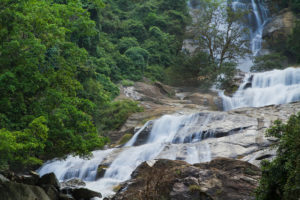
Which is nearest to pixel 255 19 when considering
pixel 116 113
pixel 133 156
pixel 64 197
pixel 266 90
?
pixel 266 90

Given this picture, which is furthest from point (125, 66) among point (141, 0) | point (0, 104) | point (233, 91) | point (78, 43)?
point (0, 104)

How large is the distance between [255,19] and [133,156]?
37.4 meters

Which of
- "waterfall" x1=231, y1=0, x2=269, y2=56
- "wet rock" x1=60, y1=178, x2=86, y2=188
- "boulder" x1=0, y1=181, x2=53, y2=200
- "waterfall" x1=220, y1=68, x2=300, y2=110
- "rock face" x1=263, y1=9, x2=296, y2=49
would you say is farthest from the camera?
"waterfall" x1=231, y1=0, x2=269, y2=56

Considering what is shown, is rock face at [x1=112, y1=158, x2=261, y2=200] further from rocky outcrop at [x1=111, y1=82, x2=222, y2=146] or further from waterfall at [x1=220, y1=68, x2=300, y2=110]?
waterfall at [x1=220, y1=68, x2=300, y2=110]

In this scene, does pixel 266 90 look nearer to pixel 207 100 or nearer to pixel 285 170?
pixel 207 100

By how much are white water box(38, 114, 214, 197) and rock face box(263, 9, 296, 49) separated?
80.8 ft


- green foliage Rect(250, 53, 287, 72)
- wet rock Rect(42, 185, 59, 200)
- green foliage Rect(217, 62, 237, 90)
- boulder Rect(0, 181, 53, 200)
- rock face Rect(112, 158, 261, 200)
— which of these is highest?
green foliage Rect(250, 53, 287, 72)

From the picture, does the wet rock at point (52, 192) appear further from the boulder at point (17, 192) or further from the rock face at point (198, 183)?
the rock face at point (198, 183)

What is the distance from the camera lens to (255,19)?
5088 centimetres

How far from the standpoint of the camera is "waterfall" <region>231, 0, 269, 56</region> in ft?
153

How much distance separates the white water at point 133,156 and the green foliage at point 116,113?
392cm

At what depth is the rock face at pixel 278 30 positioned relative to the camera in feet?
142

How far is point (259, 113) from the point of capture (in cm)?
2286

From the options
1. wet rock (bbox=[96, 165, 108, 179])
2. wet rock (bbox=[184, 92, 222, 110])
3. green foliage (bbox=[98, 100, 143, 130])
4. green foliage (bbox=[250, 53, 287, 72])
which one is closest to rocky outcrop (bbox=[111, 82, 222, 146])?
wet rock (bbox=[184, 92, 222, 110])
